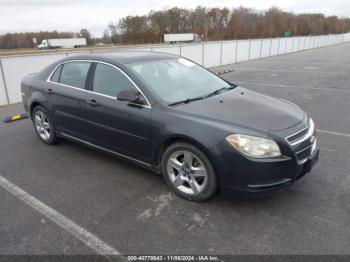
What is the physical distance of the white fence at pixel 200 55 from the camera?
8.52m

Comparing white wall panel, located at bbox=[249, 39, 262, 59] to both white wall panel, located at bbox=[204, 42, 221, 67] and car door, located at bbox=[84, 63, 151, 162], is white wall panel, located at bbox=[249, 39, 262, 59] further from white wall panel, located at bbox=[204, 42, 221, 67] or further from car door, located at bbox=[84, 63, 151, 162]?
car door, located at bbox=[84, 63, 151, 162]

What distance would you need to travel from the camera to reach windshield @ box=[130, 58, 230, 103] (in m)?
3.44

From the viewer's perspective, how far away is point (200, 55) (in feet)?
53.4

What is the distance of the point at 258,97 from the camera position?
3703 millimetres

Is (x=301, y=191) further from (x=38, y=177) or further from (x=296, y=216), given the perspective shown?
(x=38, y=177)

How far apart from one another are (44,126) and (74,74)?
1.28 metres

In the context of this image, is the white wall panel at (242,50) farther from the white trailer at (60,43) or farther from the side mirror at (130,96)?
the white trailer at (60,43)

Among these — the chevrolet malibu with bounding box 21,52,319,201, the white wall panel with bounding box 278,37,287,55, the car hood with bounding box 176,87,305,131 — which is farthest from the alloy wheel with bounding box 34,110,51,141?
the white wall panel with bounding box 278,37,287,55

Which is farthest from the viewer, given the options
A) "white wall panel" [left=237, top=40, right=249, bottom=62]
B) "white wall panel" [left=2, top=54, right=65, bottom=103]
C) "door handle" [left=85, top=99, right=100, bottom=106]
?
"white wall panel" [left=237, top=40, right=249, bottom=62]

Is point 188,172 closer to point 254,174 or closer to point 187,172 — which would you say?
point 187,172

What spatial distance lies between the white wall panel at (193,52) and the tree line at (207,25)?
68.2 m

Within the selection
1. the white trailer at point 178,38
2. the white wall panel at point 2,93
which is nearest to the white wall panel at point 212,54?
the white wall panel at point 2,93

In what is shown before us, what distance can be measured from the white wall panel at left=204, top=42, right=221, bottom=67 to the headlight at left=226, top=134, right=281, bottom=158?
14688 millimetres

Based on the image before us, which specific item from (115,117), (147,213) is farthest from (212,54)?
(147,213)
